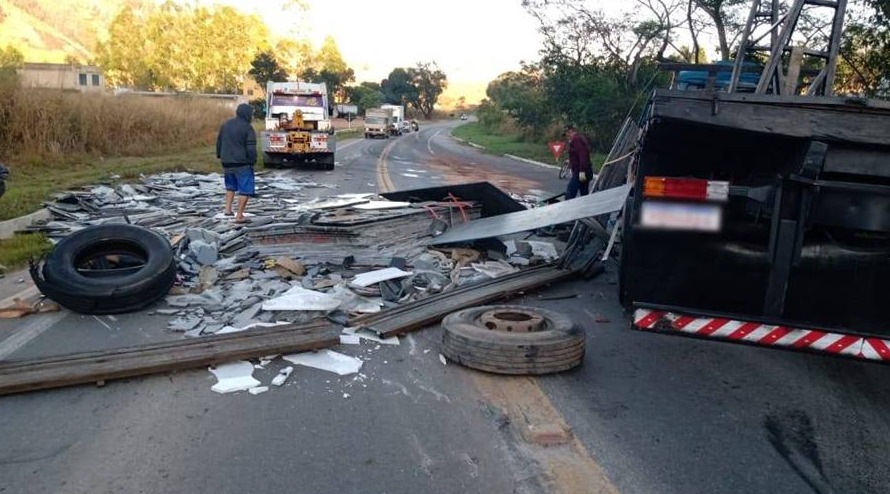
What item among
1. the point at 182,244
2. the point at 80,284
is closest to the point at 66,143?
the point at 182,244

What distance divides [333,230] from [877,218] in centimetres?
598

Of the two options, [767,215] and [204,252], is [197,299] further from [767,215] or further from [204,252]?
[767,215]

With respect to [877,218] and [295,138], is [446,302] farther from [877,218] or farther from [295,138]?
[295,138]

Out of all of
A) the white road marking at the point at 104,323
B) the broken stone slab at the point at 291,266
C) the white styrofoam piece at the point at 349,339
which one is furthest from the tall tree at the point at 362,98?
the white styrofoam piece at the point at 349,339

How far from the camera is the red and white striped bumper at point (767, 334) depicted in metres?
4.10

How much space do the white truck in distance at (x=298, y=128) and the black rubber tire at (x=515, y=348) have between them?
17.3m

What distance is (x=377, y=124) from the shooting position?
58531 mm

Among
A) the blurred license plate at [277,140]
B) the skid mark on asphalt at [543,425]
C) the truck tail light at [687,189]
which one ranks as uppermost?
Result: the truck tail light at [687,189]

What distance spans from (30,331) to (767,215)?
221 inches

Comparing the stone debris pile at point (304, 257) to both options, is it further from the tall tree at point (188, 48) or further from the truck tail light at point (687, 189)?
the tall tree at point (188, 48)

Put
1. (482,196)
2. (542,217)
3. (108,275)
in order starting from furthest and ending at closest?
(482,196)
(542,217)
(108,275)

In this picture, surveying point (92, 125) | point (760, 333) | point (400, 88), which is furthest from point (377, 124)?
point (400, 88)

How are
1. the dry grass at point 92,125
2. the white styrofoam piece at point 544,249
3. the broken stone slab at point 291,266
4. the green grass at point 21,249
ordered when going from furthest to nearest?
the dry grass at point 92,125 → the white styrofoam piece at point 544,249 → the green grass at point 21,249 → the broken stone slab at point 291,266

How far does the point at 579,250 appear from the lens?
27.8 ft
